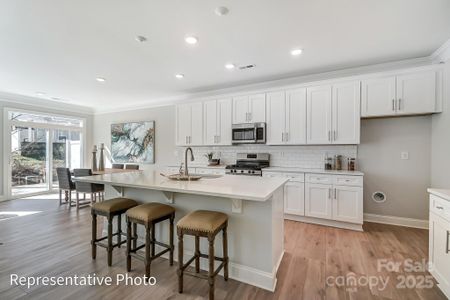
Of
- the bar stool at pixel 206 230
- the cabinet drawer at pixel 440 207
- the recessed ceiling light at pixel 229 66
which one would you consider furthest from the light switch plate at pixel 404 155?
the bar stool at pixel 206 230

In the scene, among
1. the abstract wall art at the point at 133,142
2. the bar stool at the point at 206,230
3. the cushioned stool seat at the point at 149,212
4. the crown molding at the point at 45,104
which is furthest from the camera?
the abstract wall art at the point at 133,142

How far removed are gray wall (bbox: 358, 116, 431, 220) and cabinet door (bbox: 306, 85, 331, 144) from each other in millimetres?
665

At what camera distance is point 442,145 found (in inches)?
112

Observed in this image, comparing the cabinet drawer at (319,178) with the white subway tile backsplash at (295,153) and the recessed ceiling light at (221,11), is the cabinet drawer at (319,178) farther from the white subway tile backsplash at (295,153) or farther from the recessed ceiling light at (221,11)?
the recessed ceiling light at (221,11)

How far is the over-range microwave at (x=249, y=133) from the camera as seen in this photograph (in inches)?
156

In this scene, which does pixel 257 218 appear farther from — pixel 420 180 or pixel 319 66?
pixel 420 180

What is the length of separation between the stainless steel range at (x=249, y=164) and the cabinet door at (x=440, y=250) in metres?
2.31

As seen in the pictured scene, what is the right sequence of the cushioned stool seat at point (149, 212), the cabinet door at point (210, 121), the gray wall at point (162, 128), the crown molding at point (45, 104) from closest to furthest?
the cushioned stool seat at point (149, 212), the cabinet door at point (210, 121), the crown molding at point (45, 104), the gray wall at point (162, 128)

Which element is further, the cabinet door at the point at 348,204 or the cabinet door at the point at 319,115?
the cabinet door at the point at 319,115

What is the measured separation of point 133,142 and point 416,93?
6297 mm

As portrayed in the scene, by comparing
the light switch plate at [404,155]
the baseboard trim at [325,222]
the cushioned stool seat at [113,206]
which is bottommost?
the baseboard trim at [325,222]

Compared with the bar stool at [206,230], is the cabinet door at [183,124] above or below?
above

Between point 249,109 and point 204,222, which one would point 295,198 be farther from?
point 204,222

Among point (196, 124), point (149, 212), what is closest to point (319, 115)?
point (196, 124)
